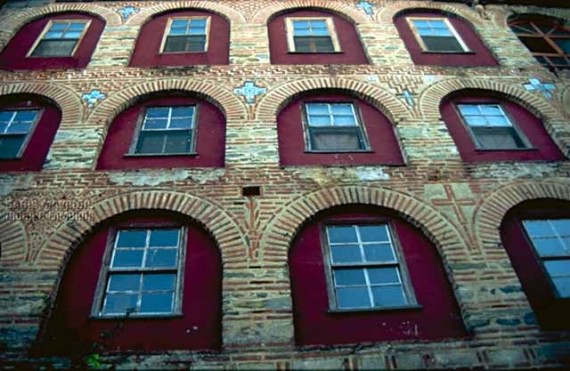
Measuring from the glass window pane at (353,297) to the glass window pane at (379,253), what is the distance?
58 centimetres

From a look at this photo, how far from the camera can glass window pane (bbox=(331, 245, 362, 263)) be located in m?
7.98

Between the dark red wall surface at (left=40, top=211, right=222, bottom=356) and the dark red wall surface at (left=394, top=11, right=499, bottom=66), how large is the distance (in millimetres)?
7348

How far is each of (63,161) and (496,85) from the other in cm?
915

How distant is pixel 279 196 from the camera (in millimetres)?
8695

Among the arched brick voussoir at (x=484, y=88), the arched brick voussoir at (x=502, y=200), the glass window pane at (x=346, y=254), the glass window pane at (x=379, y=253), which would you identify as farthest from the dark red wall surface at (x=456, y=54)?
the glass window pane at (x=346, y=254)

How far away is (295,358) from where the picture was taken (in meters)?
6.70

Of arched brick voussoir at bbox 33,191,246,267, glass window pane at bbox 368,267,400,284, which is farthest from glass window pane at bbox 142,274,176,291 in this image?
glass window pane at bbox 368,267,400,284

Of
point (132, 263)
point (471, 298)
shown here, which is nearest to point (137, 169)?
point (132, 263)

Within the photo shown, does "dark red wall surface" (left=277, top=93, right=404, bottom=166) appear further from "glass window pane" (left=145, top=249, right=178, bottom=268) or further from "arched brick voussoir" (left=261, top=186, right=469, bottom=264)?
"glass window pane" (left=145, top=249, right=178, bottom=268)

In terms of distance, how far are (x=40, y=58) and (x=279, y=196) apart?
7.07 meters

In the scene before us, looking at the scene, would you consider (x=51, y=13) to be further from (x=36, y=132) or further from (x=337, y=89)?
(x=337, y=89)

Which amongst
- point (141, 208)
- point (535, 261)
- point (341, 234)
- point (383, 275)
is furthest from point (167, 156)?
point (535, 261)

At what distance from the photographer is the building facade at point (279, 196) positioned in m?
7.03

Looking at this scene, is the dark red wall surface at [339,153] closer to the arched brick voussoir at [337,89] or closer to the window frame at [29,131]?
the arched brick voussoir at [337,89]
